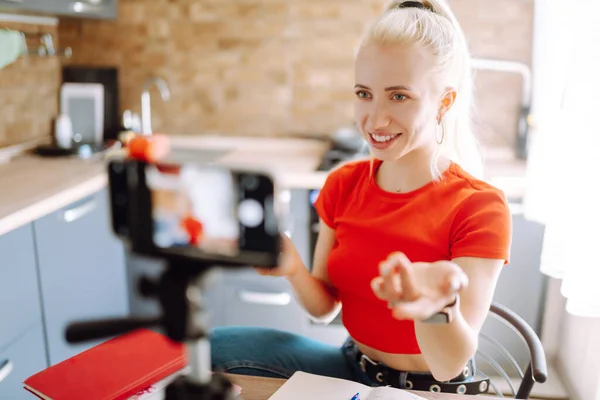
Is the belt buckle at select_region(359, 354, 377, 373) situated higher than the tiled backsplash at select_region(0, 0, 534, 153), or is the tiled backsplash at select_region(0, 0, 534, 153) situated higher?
the tiled backsplash at select_region(0, 0, 534, 153)

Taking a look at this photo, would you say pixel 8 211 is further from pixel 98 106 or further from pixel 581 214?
pixel 581 214

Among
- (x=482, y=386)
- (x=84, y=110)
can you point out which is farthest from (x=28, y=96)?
(x=482, y=386)

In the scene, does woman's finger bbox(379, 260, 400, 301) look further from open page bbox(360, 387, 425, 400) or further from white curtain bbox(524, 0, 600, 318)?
white curtain bbox(524, 0, 600, 318)

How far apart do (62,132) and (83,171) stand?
38cm

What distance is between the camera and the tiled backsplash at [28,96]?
7.61 ft

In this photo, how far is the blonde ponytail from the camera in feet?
3.43

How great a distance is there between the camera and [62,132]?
2387 mm

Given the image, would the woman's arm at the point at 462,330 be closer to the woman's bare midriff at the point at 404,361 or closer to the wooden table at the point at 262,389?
the wooden table at the point at 262,389

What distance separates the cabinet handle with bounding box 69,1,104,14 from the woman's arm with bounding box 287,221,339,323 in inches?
59.7

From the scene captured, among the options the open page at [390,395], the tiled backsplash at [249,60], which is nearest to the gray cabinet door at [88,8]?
the tiled backsplash at [249,60]

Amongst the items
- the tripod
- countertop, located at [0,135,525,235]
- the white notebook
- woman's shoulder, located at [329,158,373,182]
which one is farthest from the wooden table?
countertop, located at [0,135,525,235]

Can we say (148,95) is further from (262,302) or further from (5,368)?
(5,368)

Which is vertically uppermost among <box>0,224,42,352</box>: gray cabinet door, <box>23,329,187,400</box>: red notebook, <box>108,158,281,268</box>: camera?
<box>108,158,281,268</box>: camera

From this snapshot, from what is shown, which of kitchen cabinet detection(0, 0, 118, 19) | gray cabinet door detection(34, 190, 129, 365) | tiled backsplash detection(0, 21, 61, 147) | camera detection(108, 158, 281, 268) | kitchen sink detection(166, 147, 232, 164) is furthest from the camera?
kitchen sink detection(166, 147, 232, 164)
